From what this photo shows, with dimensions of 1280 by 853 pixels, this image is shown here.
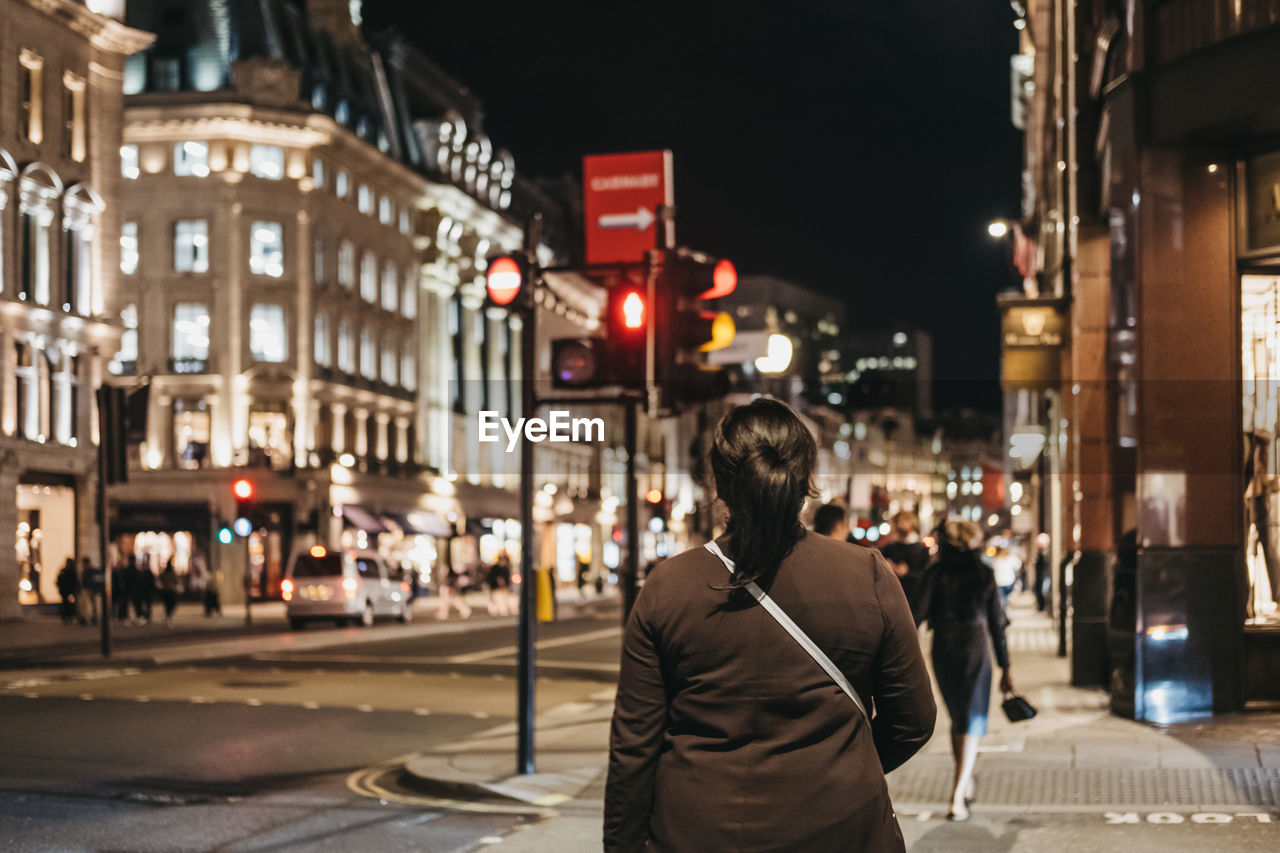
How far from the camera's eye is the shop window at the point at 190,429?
54.3 m

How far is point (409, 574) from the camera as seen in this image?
162ft

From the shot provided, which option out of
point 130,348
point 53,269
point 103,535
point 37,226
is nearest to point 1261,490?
point 103,535

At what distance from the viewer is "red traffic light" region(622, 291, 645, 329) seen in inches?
428

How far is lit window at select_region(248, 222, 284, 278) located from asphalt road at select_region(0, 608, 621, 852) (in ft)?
106

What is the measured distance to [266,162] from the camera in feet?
185

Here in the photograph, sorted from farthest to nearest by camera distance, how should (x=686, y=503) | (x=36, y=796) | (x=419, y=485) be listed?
1. (x=686, y=503)
2. (x=419, y=485)
3. (x=36, y=796)

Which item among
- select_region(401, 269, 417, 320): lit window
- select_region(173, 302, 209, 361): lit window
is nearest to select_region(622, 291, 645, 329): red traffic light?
select_region(173, 302, 209, 361): lit window

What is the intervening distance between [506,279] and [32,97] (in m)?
33.1

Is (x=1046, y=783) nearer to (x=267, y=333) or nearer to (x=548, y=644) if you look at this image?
(x=548, y=644)

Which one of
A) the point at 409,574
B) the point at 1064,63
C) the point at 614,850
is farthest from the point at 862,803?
the point at 409,574

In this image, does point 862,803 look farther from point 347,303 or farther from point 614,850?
point 347,303

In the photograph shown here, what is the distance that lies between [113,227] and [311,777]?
3477 centimetres

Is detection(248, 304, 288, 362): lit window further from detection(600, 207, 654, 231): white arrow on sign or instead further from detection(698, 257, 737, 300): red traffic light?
detection(698, 257, 737, 300): red traffic light

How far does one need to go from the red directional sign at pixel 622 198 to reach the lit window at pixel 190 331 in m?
43.7
